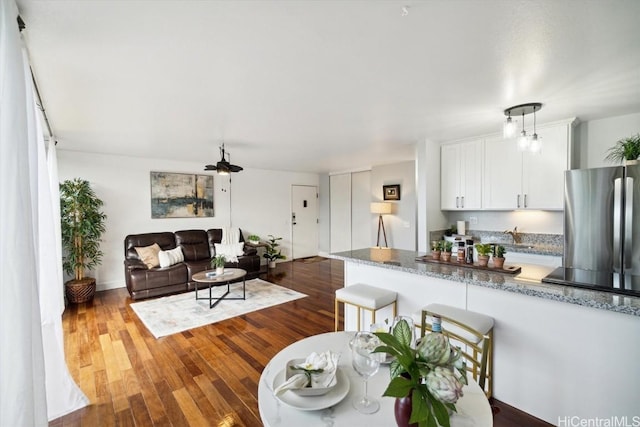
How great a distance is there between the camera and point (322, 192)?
8.16 meters

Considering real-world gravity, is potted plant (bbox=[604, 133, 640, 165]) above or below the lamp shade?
above

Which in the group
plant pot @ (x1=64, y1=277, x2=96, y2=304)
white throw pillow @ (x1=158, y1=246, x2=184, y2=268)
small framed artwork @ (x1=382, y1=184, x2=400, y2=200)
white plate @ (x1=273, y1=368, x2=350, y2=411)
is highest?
small framed artwork @ (x1=382, y1=184, x2=400, y2=200)

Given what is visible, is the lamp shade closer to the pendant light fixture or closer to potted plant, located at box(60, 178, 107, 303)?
the pendant light fixture

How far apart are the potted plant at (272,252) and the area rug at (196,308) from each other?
1.59m

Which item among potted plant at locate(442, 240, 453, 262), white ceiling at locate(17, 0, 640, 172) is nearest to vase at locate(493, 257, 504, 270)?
potted plant at locate(442, 240, 453, 262)

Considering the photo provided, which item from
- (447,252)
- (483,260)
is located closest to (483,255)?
(483,260)

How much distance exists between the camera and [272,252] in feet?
22.1

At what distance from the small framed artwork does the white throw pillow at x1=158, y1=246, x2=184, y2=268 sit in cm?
431

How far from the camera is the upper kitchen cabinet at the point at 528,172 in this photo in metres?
3.38

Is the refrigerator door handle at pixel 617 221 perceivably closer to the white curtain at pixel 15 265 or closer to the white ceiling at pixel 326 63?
the white ceiling at pixel 326 63

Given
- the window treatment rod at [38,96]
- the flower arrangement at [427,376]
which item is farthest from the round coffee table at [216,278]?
the flower arrangement at [427,376]

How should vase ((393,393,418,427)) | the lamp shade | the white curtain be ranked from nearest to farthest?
vase ((393,393,418,427)), the white curtain, the lamp shade

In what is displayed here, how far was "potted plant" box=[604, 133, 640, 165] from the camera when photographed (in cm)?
280

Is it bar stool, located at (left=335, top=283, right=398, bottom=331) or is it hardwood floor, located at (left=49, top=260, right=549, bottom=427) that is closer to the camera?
hardwood floor, located at (left=49, top=260, right=549, bottom=427)
